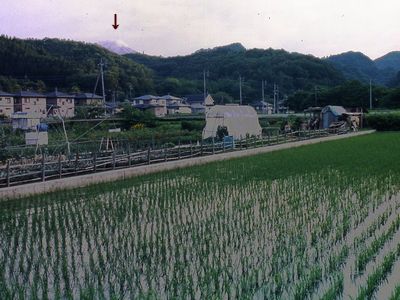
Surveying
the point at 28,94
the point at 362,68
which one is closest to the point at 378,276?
the point at 28,94

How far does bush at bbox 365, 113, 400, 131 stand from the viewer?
119 ft

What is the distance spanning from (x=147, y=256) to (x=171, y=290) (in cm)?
119

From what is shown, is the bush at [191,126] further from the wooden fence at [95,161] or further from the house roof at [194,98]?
the house roof at [194,98]

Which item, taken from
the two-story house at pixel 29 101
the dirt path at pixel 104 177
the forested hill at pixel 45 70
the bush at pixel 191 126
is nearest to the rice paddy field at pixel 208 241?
the dirt path at pixel 104 177

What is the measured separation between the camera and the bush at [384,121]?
36250mm

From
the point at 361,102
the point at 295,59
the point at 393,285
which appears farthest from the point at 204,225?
the point at 295,59

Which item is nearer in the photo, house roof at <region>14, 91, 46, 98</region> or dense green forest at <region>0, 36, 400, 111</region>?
house roof at <region>14, 91, 46, 98</region>

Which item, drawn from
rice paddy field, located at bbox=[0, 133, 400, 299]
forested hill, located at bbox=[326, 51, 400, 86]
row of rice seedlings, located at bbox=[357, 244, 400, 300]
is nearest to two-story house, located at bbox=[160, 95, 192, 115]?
forested hill, located at bbox=[326, 51, 400, 86]

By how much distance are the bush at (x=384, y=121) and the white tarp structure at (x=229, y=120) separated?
47.3 ft

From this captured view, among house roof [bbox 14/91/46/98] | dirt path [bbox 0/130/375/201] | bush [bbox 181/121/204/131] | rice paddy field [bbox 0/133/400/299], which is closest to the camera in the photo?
rice paddy field [bbox 0/133/400/299]

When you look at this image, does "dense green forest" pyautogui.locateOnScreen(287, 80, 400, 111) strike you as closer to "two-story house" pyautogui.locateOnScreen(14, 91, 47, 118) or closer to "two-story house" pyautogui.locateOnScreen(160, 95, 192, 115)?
"two-story house" pyautogui.locateOnScreen(160, 95, 192, 115)

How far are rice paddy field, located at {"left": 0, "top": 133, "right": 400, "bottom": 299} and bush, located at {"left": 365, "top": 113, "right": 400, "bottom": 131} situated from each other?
86.8 ft

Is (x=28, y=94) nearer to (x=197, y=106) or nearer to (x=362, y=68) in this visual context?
(x=197, y=106)

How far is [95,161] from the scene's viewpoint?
1368 centimetres
